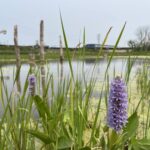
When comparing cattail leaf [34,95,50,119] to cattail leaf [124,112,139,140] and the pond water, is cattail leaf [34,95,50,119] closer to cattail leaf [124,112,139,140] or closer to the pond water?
the pond water

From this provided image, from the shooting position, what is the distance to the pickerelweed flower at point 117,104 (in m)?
1.18

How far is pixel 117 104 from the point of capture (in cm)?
118

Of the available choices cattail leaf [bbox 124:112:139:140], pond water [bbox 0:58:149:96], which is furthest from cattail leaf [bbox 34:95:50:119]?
cattail leaf [bbox 124:112:139:140]

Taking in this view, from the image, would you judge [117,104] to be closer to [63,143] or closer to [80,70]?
[63,143]

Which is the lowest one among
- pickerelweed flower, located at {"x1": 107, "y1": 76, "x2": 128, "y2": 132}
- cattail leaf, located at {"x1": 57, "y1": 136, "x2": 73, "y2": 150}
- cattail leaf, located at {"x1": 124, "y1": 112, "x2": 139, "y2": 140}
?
cattail leaf, located at {"x1": 57, "y1": 136, "x2": 73, "y2": 150}

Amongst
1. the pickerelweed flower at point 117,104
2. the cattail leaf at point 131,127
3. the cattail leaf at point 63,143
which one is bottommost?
the cattail leaf at point 63,143

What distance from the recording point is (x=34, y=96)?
1.55 m

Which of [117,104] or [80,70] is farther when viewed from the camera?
[80,70]

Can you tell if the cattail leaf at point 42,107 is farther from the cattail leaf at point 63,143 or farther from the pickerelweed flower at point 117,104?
the pickerelweed flower at point 117,104

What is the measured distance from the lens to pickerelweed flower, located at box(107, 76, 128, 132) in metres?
1.18

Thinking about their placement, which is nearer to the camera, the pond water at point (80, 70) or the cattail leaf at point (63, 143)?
the cattail leaf at point (63, 143)

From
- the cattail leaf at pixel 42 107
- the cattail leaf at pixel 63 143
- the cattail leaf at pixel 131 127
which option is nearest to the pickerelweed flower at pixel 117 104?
the cattail leaf at pixel 131 127

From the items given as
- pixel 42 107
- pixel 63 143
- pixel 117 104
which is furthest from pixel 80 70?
pixel 117 104

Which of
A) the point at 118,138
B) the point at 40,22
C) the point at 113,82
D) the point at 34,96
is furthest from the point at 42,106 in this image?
the point at 40,22
